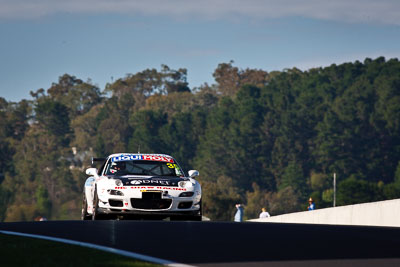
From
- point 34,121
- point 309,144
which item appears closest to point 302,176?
point 309,144

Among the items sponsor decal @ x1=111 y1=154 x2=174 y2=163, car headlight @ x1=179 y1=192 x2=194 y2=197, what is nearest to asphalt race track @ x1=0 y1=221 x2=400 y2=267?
→ car headlight @ x1=179 y1=192 x2=194 y2=197

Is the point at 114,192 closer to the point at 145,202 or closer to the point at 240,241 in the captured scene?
the point at 145,202

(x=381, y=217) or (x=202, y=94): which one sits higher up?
(x=202, y=94)

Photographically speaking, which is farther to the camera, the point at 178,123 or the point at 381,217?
the point at 178,123

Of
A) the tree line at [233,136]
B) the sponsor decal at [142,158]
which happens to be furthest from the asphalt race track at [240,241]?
the tree line at [233,136]

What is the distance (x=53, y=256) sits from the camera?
10625 millimetres

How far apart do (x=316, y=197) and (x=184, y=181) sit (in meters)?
107

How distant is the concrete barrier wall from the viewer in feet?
77.9

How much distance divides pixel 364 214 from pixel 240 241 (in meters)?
14.0

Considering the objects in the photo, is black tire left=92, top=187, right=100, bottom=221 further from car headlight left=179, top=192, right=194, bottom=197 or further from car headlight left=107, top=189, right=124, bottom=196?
car headlight left=179, top=192, right=194, bottom=197

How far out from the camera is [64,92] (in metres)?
190

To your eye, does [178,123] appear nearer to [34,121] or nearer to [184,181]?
[34,121]

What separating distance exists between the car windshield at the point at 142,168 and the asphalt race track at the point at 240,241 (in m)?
2.70

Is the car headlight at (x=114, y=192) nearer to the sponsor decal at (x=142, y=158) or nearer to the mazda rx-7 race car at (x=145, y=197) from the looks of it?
the mazda rx-7 race car at (x=145, y=197)
